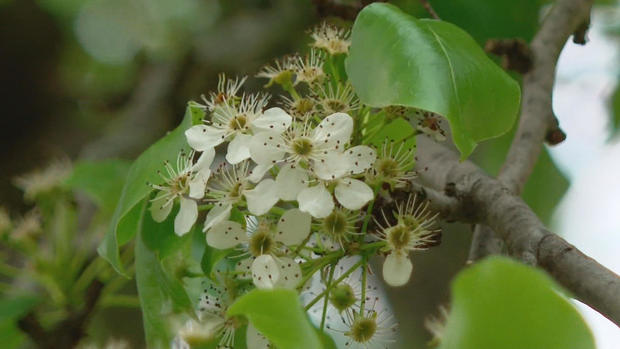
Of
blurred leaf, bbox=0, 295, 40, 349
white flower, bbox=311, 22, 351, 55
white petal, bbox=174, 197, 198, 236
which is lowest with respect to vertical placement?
blurred leaf, bbox=0, 295, 40, 349

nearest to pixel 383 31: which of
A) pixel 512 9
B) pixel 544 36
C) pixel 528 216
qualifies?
pixel 528 216

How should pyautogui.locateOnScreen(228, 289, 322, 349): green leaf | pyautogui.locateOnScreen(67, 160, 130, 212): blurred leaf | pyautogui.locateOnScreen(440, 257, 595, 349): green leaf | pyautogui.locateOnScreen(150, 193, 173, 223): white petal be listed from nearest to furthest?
pyautogui.locateOnScreen(440, 257, 595, 349): green leaf → pyautogui.locateOnScreen(228, 289, 322, 349): green leaf → pyautogui.locateOnScreen(150, 193, 173, 223): white petal → pyautogui.locateOnScreen(67, 160, 130, 212): blurred leaf

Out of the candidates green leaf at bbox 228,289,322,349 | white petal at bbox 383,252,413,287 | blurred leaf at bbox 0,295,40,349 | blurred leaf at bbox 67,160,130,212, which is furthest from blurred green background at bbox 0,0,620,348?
green leaf at bbox 228,289,322,349

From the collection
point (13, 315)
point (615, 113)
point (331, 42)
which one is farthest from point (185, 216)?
point (615, 113)

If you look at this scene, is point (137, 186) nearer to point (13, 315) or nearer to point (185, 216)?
point (185, 216)

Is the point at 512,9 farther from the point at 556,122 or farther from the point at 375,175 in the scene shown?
the point at 375,175

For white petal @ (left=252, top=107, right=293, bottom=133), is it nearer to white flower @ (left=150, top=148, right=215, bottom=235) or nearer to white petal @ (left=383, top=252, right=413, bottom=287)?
white flower @ (left=150, top=148, right=215, bottom=235)
